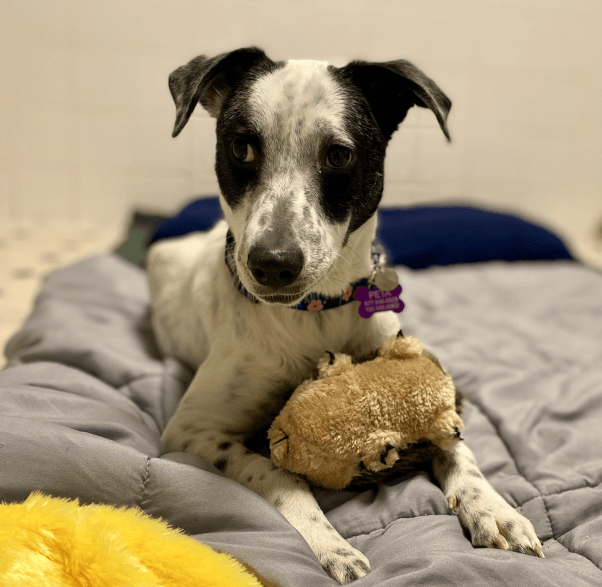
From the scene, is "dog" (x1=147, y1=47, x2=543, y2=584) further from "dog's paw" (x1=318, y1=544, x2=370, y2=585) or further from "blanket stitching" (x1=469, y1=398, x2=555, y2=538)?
"blanket stitching" (x1=469, y1=398, x2=555, y2=538)

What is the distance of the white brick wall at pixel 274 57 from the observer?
4004mm

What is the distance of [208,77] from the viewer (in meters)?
Result: 1.54

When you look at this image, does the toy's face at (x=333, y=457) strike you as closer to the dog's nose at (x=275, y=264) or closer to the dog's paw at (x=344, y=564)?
the dog's paw at (x=344, y=564)

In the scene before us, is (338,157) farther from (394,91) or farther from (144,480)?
(144,480)

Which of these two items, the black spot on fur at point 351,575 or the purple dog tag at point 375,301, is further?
the purple dog tag at point 375,301

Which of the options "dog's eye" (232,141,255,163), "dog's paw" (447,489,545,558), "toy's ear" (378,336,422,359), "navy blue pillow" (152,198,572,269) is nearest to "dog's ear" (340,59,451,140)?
"dog's eye" (232,141,255,163)

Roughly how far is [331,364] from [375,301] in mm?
281

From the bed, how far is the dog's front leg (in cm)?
6

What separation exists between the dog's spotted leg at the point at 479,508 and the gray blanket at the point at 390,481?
35mm

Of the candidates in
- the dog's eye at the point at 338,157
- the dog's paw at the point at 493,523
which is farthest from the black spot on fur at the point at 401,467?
A: the dog's eye at the point at 338,157

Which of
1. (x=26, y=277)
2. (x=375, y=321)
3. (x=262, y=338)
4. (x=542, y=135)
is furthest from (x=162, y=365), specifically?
(x=542, y=135)

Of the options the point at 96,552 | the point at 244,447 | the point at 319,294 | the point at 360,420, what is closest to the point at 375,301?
the point at 319,294

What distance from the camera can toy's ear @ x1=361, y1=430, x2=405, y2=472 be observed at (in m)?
1.34

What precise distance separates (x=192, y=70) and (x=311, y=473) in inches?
45.9
